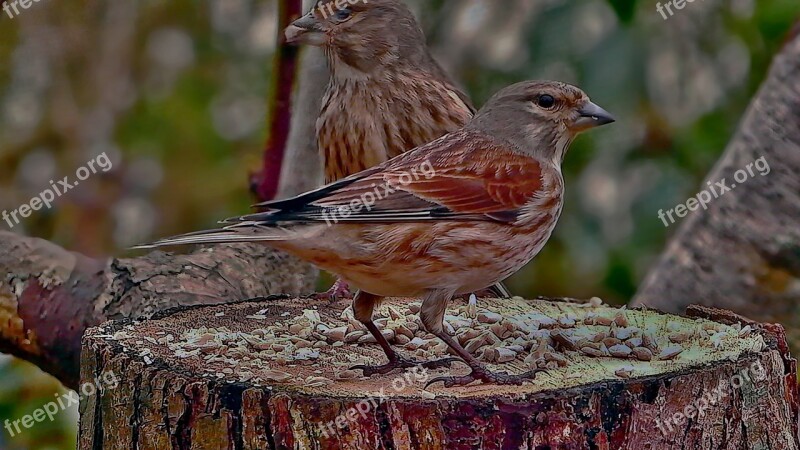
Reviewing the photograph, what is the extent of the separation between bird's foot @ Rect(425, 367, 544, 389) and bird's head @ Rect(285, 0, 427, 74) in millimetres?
1715

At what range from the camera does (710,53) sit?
6.22 metres

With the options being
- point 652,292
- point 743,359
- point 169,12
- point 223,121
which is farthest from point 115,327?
point 169,12

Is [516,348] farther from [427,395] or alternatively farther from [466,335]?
[427,395]

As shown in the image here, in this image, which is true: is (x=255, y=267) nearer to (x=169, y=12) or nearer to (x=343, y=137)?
(x=343, y=137)

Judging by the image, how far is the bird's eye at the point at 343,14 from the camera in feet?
14.7

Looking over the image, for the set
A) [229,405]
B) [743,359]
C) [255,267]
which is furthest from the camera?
[255,267]

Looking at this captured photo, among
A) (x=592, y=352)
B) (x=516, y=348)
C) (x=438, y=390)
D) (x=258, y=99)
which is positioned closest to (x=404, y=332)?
(x=516, y=348)

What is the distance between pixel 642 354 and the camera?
336 cm

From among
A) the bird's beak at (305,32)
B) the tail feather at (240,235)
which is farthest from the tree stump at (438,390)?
the bird's beak at (305,32)

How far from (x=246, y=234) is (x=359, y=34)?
1.62m

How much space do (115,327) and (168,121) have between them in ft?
9.78

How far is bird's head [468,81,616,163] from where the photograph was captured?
3727 mm

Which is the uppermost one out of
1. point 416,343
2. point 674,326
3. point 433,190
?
point 433,190

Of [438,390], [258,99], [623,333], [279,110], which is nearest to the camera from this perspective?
[438,390]
